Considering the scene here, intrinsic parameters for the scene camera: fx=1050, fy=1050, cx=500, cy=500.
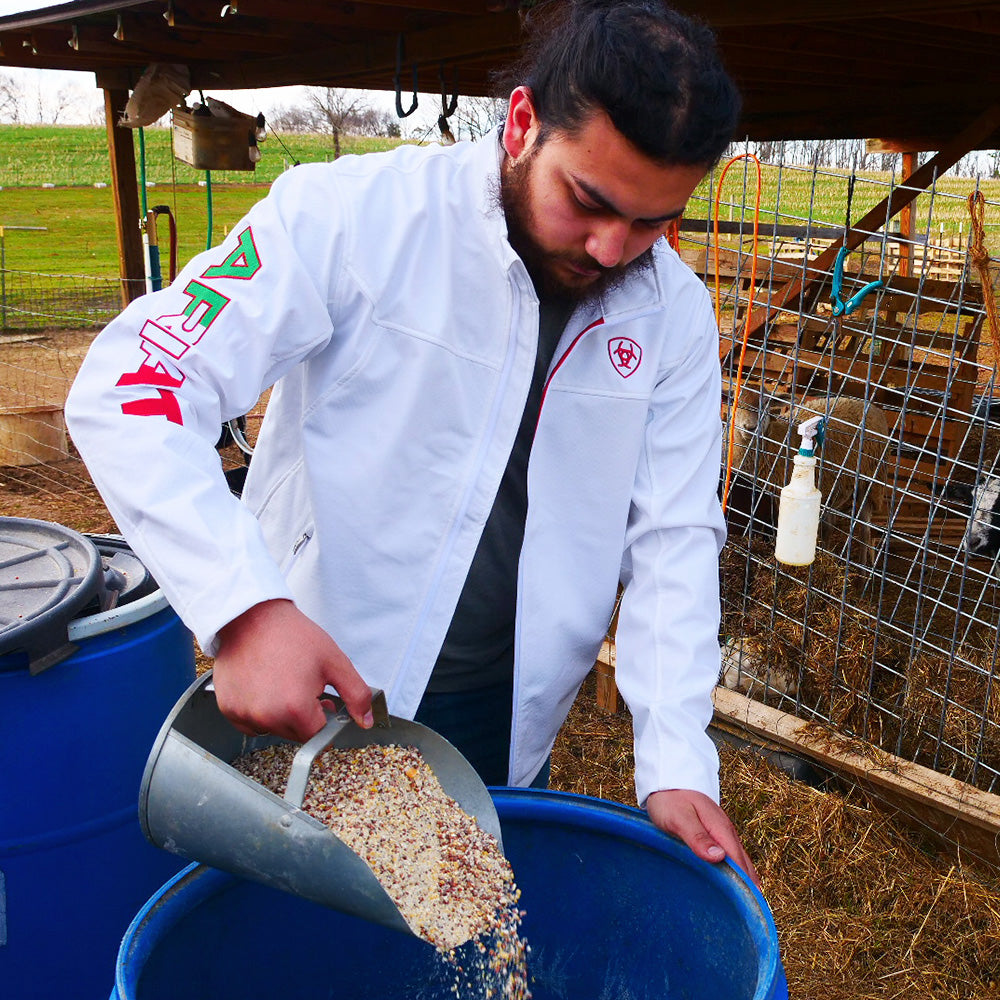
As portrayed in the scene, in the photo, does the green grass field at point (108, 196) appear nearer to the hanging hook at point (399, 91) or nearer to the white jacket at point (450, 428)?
the hanging hook at point (399, 91)

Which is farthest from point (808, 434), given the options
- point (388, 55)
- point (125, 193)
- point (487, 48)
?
point (125, 193)

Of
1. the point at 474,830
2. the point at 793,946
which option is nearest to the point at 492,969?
the point at 474,830

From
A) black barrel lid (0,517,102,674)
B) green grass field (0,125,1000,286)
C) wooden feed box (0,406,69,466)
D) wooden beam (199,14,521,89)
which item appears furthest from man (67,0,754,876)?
green grass field (0,125,1000,286)

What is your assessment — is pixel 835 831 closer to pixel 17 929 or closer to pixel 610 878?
pixel 610 878

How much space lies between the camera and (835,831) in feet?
9.96

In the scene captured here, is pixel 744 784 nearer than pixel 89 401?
No

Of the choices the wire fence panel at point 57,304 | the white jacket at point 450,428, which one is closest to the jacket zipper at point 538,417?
the white jacket at point 450,428

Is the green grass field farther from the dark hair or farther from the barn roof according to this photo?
the dark hair

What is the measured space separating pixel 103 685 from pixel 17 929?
46 centimetres

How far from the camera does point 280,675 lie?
1.07 m

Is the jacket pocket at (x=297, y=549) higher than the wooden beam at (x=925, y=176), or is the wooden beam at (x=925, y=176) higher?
the wooden beam at (x=925, y=176)

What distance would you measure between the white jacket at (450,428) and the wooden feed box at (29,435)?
5.47 meters

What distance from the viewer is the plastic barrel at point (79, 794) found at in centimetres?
176

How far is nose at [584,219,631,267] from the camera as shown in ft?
4.50
